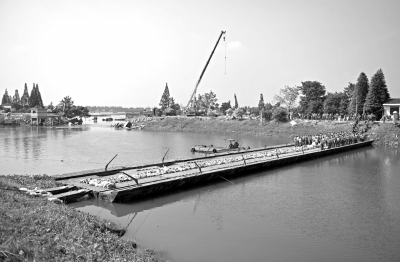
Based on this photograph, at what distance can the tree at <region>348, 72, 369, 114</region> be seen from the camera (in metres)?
65.8

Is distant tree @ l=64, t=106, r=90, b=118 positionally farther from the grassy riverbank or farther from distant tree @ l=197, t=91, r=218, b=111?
the grassy riverbank

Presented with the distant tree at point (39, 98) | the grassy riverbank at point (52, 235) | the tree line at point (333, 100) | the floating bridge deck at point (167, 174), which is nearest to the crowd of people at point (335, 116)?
the tree line at point (333, 100)

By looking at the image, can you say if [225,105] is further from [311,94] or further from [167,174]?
[167,174]

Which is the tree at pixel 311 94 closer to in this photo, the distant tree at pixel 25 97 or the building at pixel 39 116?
the building at pixel 39 116

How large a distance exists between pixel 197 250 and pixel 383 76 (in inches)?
2458

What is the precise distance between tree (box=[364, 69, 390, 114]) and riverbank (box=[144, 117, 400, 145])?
6.35 m

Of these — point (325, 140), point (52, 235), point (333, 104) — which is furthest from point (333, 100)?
point (52, 235)

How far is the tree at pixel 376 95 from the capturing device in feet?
205

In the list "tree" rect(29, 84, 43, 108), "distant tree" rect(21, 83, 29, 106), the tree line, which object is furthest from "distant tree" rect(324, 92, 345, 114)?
"distant tree" rect(21, 83, 29, 106)

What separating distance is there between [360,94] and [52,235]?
67031 millimetres

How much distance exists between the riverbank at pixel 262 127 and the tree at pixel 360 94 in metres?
7.73

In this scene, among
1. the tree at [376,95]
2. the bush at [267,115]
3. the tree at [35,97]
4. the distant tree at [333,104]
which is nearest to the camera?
the tree at [376,95]

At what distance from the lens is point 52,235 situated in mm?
10250

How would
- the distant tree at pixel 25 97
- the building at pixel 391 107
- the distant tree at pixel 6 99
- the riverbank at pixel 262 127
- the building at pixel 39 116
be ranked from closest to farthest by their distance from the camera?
the riverbank at pixel 262 127, the building at pixel 391 107, the building at pixel 39 116, the distant tree at pixel 25 97, the distant tree at pixel 6 99
